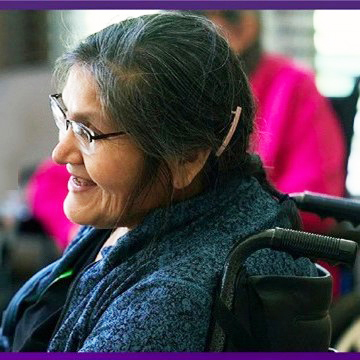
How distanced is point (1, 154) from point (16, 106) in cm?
24

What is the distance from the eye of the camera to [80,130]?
119 centimetres

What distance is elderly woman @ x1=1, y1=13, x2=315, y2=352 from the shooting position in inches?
44.0

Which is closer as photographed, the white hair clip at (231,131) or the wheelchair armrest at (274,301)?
the wheelchair armrest at (274,301)

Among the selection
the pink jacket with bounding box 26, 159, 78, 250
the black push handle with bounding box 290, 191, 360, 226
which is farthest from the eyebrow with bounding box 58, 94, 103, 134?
the pink jacket with bounding box 26, 159, 78, 250

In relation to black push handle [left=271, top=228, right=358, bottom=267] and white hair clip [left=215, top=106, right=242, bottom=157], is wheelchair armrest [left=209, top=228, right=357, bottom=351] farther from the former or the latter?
white hair clip [left=215, top=106, right=242, bottom=157]

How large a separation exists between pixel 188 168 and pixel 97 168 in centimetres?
13

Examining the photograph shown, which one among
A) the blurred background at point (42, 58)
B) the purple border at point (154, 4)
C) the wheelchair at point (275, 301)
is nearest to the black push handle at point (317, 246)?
the wheelchair at point (275, 301)

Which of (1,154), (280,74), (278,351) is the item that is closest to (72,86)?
(278,351)

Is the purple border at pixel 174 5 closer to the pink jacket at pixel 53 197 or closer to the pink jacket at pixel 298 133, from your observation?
the pink jacket at pixel 298 133

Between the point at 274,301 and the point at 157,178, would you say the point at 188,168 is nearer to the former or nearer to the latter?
the point at 157,178

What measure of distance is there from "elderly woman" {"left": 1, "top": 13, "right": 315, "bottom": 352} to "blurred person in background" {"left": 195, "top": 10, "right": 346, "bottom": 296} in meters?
0.94

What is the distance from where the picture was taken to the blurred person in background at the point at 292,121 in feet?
7.29

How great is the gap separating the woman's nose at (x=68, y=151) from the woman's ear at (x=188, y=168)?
129 mm

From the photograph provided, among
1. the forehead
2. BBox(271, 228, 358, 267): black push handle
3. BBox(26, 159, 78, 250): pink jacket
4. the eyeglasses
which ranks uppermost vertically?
the forehead
